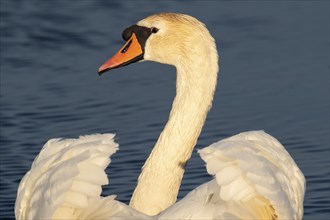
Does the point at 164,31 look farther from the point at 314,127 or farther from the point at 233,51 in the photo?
the point at 233,51

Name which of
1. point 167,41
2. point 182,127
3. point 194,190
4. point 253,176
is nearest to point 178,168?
point 182,127

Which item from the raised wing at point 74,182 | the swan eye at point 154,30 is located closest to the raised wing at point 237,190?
the raised wing at point 74,182

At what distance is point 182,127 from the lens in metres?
9.25

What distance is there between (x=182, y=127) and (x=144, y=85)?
4422mm

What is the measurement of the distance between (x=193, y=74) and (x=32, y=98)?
15.1 feet

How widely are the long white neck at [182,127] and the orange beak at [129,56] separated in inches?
16.6

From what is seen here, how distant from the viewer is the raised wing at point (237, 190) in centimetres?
746

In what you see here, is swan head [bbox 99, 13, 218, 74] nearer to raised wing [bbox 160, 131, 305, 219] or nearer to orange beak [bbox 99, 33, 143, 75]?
orange beak [bbox 99, 33, 143, 75]

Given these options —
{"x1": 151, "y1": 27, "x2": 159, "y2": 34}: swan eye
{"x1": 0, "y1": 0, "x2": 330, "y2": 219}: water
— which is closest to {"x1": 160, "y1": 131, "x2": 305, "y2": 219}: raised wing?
{"x1": 151, "y1": 27, "x2": 159, "y2": 34}: swan eye

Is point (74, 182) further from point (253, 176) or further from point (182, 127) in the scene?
point (182, 127)

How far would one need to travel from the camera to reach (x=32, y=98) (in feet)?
44.7

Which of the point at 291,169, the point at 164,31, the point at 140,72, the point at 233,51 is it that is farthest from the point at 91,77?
the point at 291,169

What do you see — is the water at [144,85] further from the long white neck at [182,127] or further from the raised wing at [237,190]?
the raised wing at [237,190]

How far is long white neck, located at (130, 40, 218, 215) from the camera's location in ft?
29.9
